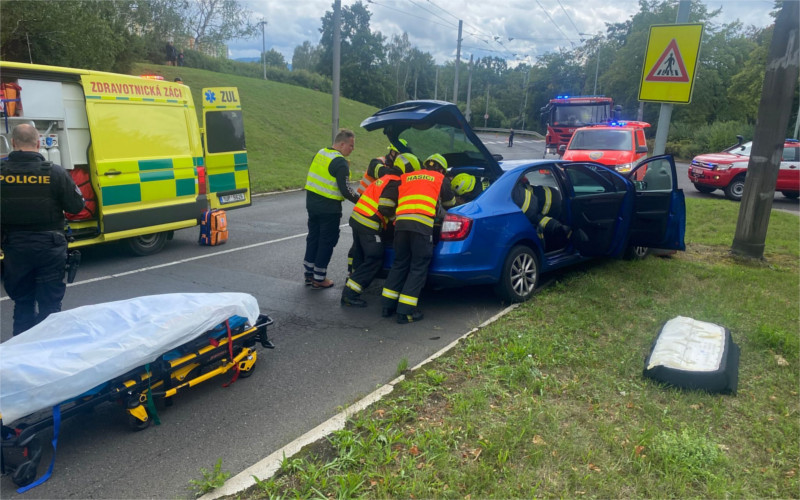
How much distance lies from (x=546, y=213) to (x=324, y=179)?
2.45 m

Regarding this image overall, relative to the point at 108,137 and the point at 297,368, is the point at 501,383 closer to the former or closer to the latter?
the point at 297,368

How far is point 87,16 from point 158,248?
49.2 ft

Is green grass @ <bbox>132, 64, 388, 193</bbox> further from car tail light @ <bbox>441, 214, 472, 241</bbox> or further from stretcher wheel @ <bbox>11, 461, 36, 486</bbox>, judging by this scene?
stretcher wheel @ <bbox>11, 461, 36, 486</bbox>

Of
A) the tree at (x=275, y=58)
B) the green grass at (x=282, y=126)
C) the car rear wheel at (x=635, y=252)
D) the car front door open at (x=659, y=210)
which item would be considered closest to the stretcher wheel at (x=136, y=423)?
the car front door open at (x=659, y=210)

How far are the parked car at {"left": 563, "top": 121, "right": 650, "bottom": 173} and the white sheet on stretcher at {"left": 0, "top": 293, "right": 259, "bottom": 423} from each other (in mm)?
12785

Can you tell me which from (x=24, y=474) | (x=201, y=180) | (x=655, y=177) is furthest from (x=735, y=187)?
(x=24, y=474)

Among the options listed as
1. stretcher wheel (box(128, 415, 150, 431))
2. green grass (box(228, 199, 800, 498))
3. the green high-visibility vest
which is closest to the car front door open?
green grass (box(228, 199, 800, 498))

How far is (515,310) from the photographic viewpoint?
5.36 metres

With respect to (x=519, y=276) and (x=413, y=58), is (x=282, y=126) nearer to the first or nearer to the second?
(x=519, y=276)

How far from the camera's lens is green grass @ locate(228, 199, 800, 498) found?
2777 mm

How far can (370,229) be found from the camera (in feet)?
18.3

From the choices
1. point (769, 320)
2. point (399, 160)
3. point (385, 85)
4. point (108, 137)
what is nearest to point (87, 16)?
point (108, 137)

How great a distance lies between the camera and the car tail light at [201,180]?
8.47m

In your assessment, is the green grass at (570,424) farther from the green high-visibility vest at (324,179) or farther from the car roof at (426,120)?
the green high-visibility vest at (324,179)
